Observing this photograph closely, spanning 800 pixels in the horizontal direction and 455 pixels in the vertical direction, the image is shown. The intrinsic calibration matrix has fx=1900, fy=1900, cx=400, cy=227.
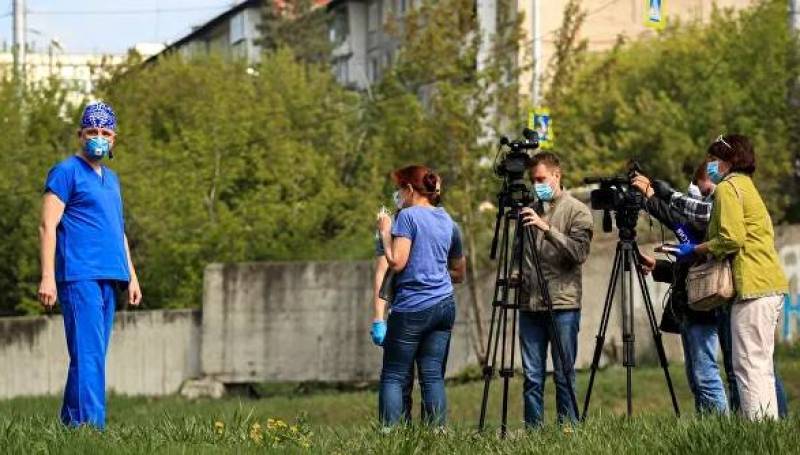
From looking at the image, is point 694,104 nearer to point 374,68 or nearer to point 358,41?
point 374,68

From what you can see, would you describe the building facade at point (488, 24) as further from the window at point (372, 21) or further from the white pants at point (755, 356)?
the white pants at point (755, 356)

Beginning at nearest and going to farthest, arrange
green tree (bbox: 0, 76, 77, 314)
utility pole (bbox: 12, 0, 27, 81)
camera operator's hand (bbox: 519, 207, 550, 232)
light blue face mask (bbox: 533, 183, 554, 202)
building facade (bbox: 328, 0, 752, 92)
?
camera operator's hand (bbox: 519, 207, 550, 232) < light blue face mask (bbox: 533, 183, 554, 202) < green tree (bbox: 0, 76, 77, 314) < utility pole (bbox: 12, 0, 27, 81) < building facade (bbox: 328, 0, 752, 92)

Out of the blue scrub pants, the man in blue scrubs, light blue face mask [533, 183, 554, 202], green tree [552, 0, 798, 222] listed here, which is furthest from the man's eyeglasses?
green tree [552, 0, 798, 222]

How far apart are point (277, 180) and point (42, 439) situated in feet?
102

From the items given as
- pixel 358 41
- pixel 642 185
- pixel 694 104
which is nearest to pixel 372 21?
pixel 358 41

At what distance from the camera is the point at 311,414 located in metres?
25.7

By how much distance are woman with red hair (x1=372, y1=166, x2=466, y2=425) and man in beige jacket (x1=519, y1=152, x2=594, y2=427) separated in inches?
26.0

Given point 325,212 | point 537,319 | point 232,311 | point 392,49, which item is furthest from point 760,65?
point 392,49

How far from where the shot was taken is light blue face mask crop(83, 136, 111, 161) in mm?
11703

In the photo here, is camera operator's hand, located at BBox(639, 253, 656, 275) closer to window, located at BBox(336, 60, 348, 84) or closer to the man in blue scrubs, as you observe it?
the man in blue scrubs

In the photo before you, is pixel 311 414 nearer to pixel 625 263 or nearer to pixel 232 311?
pixel 232 311

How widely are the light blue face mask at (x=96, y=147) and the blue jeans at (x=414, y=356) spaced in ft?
7.57

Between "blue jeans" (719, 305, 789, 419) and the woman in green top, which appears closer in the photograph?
the woman in green top

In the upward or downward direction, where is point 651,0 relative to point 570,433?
upward
